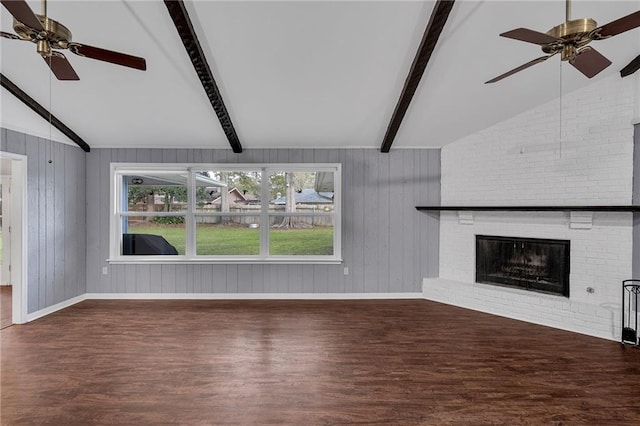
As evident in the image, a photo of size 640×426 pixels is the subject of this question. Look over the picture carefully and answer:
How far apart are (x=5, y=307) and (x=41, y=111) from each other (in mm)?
2803

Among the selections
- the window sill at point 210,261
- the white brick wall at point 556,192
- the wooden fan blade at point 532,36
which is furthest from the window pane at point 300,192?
the wooden fan blade at point 532,36

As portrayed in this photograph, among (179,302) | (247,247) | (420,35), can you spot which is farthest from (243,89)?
(179,302)

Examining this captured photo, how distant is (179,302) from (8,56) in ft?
11.4

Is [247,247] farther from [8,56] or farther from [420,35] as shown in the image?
[420,35]

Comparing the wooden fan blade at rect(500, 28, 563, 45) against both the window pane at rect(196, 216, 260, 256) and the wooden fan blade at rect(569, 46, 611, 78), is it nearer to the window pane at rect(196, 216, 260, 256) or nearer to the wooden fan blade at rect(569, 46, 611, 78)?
the wooden fan blade at rect(569, 46, 611, 78)

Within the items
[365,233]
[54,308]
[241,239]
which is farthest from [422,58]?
[54,308]

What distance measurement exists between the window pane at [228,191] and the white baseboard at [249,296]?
1347 mm

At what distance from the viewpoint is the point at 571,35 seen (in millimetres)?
2061

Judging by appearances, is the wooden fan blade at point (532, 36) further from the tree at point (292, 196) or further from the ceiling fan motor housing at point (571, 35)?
the tree at point (292, 196)

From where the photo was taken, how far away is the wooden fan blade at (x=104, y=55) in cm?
209

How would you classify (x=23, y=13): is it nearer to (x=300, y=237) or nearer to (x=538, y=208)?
(x=300, y=237)

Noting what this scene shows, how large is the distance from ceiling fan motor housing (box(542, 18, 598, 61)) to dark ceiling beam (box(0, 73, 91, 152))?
5.03 meters

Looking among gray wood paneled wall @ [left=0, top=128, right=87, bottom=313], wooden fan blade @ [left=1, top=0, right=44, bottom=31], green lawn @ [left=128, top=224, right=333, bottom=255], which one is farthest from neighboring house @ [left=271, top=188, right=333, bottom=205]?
wooden fan blade @ [left=1, top=0, right=44, bottom=31]

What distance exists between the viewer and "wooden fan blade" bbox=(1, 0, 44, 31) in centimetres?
153
